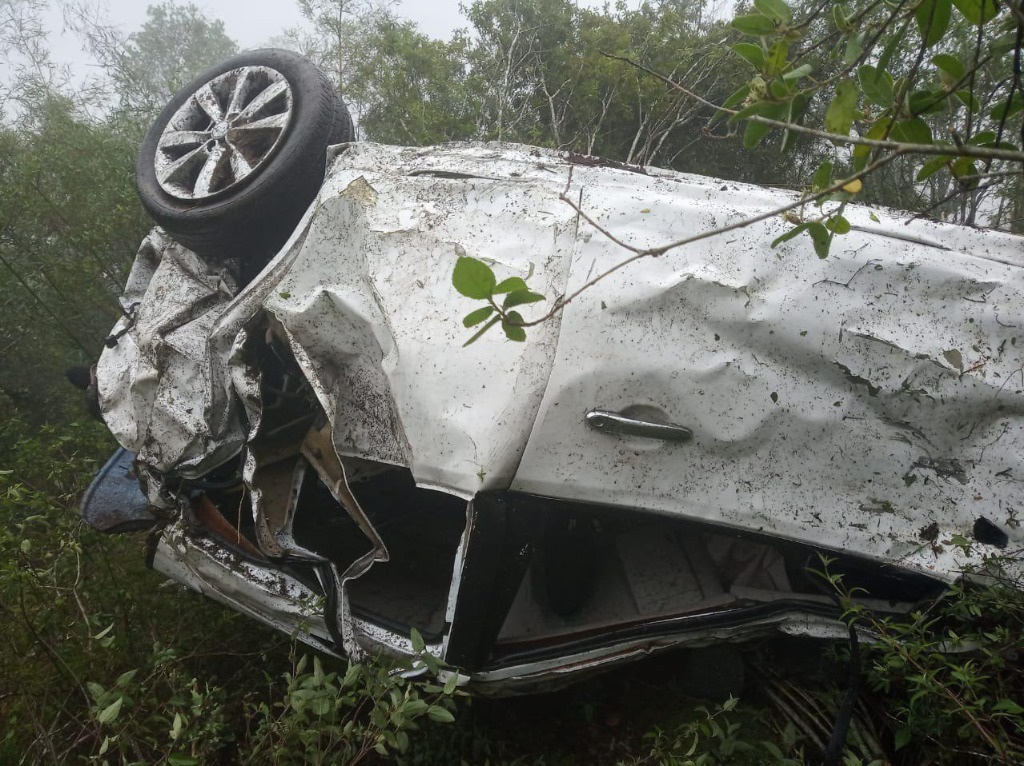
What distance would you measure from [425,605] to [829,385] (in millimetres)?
1555

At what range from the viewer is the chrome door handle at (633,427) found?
5.39 feet

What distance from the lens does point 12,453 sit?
4.25m

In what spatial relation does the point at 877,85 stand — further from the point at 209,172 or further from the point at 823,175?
the point at 209,172

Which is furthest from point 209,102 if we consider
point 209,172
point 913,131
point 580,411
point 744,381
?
point 913,131

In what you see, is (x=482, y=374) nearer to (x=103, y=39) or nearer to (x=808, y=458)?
(x=808, y=458)

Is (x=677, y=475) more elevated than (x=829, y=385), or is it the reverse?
(x=829, y=385)

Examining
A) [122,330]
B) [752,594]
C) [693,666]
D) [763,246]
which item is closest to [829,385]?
[763,246]

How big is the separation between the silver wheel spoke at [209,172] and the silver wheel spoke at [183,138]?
0.12 metres

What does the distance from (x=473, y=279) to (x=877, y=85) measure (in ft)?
2.47

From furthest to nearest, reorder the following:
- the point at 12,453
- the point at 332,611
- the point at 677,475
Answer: the point at 12,453, the point at 332,611, the point at 677,475

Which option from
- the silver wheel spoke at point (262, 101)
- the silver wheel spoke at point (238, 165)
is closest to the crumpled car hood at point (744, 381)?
the silver wheel spoke at point (238, 165)

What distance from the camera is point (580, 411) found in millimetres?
1643

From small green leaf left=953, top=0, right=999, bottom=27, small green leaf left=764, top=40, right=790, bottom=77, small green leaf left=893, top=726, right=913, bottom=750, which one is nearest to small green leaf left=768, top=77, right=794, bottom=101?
small green leaf left=764, top=40, right=790, bottom=77

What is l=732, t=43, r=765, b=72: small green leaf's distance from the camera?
101 centimetres
